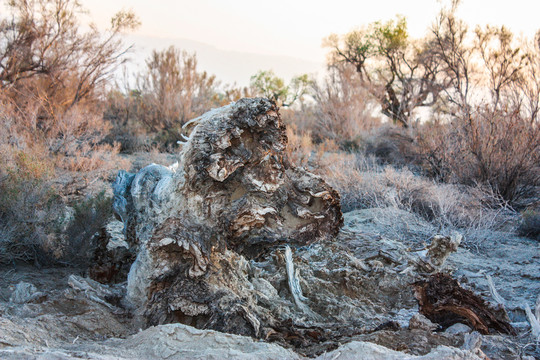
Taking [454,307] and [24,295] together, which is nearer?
[454,307]

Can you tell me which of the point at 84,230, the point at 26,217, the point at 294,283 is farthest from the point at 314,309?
the point at 26,217

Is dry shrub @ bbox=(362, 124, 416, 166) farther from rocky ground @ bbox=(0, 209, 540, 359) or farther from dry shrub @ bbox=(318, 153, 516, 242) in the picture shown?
rocky ground @ bbox=(0, 209, 540, 359)

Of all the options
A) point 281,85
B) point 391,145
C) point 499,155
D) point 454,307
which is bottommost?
point 454,307

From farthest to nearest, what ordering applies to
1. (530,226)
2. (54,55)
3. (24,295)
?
1. (54,55)
2. (530,226)
3. (24,295)

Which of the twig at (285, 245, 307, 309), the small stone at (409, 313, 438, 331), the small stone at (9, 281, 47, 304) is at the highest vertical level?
the small stone at (409, 313, 438, 331)

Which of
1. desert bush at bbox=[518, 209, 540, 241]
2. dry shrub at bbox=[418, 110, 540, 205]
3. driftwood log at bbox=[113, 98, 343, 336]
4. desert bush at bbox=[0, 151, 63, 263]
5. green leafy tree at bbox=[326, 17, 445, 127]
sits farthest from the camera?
green leafy tree at bbox=[326, 17, 445, 127]

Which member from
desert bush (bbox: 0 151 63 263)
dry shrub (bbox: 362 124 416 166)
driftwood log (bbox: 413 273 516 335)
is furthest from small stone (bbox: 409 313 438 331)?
dry shrub (bbox: 362 124 416 166)

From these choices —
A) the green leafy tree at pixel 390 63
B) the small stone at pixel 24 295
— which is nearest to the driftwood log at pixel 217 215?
the small stone at pixel 24 295

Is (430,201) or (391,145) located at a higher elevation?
(391,145)

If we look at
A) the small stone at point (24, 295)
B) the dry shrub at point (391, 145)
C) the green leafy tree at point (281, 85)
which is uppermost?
the green leafy tree at point (281, 85)

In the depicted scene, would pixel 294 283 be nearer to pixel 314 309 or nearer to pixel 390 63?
pixel 314 309

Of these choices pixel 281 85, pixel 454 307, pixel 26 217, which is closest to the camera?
pixel 454 307

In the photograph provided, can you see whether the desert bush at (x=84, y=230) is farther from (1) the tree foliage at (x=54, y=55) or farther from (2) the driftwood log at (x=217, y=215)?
(1) the tree foliage at (x=54, y=55)

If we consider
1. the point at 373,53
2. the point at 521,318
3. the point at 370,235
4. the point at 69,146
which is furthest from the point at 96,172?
the point at 373,53
